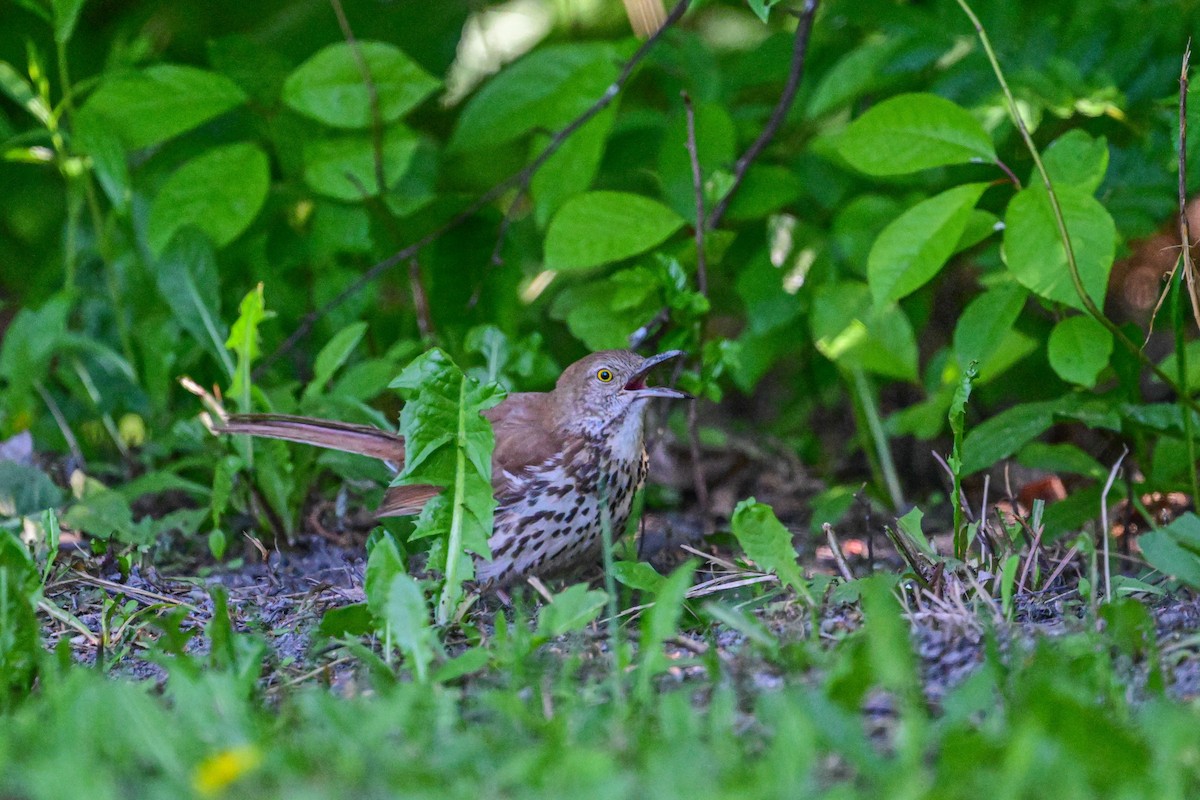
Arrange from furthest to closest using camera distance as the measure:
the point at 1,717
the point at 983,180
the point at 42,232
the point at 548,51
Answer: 1. the point at 42,232
2. the point at 548,51
3. the point at 983,180
4. the point at 1,717

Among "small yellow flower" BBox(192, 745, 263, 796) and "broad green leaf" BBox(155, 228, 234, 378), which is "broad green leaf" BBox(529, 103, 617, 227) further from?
A: "small yellow flower" BBox(192, 745, 263, 796)

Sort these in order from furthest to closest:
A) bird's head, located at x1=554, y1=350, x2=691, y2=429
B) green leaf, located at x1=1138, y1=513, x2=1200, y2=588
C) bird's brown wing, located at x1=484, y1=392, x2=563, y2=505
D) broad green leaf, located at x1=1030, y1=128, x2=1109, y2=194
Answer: bird's head, located at x1=554, y1=350, x2=691, y2=429, bird's brown wing, located at x1=484, y1=392, x2=563, y2=505, broad green leaf, located at x1=1030, y1=128, x2=1109, y2=194, green leaf, located at x1=1138, y1=513, x2=1200, y2=588

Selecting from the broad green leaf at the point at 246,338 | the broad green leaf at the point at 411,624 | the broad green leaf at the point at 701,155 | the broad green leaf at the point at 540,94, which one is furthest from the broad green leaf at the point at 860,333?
the broad green leaf at the point at 411,624

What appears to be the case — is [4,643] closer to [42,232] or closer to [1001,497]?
[1001,497]

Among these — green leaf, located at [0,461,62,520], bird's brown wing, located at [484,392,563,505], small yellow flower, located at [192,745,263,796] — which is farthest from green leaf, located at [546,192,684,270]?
small yellow flower, located at [192,745,263,796]

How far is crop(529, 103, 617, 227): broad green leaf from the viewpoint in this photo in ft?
14.0

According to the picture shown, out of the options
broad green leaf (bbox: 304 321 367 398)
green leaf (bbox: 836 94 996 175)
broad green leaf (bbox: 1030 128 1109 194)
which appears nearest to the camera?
green leaf (bbox: 836 94 996 175)

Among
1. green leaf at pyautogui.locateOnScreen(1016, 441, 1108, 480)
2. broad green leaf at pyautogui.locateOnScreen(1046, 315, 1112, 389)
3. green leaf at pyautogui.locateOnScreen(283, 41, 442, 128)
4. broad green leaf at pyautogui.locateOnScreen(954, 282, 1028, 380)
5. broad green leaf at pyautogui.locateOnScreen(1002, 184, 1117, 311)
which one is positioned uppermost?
green leaf at pyautogui.locateOnScreen(283, 41, 442, 128)

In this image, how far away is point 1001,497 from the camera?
4.73 meters

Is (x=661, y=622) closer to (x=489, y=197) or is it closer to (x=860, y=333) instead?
(x=860, y=333)

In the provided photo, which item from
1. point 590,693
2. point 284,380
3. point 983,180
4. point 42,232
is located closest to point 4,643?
point 590,693

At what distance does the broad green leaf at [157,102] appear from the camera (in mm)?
4297

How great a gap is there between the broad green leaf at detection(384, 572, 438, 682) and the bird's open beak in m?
1.34

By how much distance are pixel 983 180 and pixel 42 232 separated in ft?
14.3
